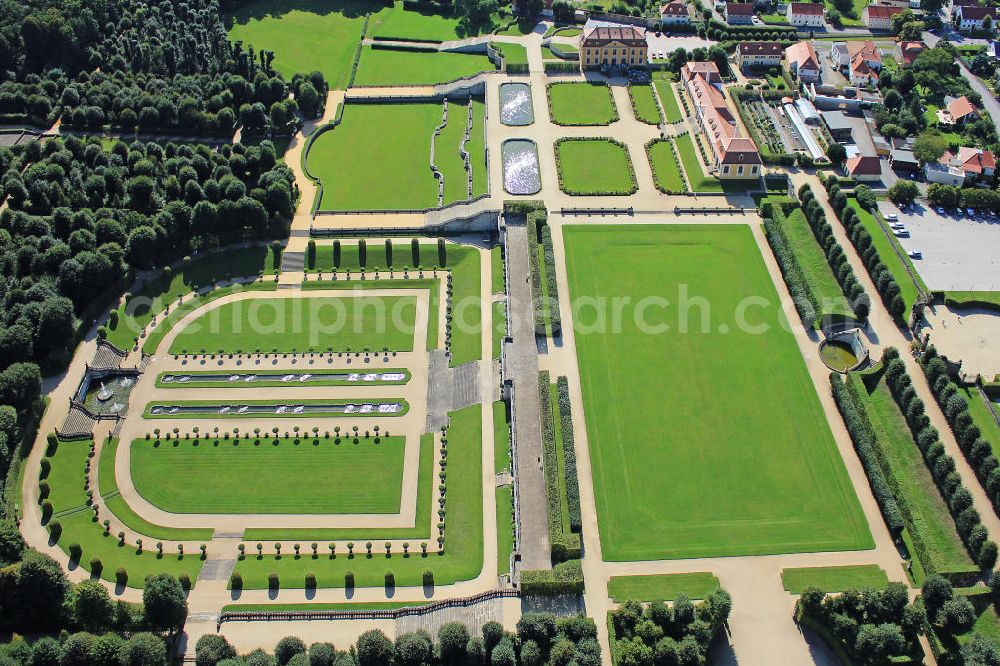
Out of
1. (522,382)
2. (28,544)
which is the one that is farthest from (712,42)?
(28,544)

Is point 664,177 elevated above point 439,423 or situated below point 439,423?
above

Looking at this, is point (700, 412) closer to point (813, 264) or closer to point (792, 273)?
point (792, 273)

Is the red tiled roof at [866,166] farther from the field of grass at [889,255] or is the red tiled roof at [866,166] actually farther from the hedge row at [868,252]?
the hedge row at [868,252]

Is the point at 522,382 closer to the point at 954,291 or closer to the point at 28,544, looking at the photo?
the point at 28,544

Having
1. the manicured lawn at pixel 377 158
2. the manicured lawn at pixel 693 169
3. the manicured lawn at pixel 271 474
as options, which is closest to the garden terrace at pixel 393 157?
the manicured lawn at pixel 377 158

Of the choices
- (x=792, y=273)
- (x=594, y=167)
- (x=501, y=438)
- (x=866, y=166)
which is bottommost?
(x=501, y=438)

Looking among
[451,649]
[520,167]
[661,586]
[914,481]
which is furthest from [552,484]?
[520,167]

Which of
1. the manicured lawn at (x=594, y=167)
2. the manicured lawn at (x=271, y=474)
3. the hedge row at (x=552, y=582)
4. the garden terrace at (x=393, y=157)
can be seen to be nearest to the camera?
the hedge row at (x=552, y=582)
